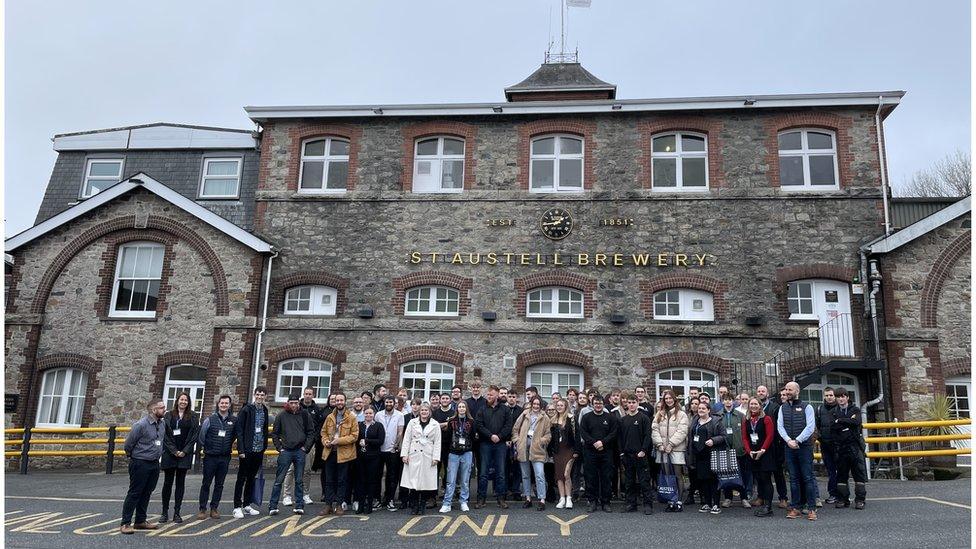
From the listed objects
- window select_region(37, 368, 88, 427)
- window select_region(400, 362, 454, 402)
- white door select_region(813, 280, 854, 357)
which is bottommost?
window select_region(37, 368, 88, 427)

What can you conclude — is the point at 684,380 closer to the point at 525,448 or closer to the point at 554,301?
the point at 554,301

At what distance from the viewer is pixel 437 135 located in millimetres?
17266

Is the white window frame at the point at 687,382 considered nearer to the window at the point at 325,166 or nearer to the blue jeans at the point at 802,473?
the blue jeans at the point at 802,473

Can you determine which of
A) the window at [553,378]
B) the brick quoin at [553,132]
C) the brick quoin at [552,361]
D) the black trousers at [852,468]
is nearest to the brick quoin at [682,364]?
the brick quoin at [552,361]

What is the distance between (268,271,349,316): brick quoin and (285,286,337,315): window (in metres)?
0.14

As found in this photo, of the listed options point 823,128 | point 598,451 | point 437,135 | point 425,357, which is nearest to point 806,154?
point 823,128

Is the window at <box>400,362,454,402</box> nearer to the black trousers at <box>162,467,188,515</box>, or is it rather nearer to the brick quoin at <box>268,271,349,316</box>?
the brick quoin at <box>268,271,349,316</box>

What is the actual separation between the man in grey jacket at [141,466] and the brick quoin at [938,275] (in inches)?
567

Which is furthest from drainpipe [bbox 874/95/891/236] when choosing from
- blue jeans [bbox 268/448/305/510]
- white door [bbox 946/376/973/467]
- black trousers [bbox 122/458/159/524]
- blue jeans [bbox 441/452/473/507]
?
black trousers [bbox 122/458/159/524]

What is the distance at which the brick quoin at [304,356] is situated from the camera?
1582 centimetres

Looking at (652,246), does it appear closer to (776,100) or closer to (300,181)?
(776,100)

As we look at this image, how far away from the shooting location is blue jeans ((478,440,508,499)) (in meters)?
9.80

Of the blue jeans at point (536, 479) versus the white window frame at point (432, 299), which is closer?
the blue jeans at point (536, 479)

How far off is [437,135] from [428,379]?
6022 mm
